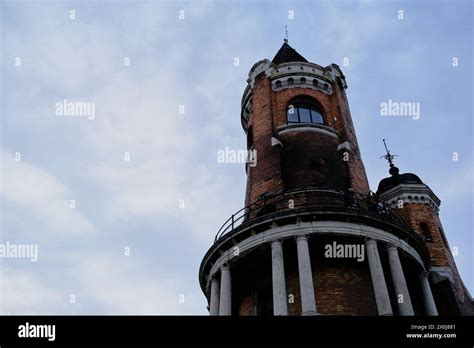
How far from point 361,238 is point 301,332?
975 centimetres

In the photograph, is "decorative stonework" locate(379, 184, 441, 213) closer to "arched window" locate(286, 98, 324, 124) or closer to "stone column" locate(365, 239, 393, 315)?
"arched window" locate(286, 98, 324, 124)

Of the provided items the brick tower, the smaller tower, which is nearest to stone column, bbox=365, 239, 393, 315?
the brick tower

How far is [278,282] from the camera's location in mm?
17859

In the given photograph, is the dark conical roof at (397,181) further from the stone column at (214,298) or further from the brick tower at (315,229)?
the stone column at (214,298)

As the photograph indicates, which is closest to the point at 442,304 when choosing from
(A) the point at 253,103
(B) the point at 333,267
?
(B) the point at 333,267

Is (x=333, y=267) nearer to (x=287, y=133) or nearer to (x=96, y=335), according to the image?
(x=287, y=133)

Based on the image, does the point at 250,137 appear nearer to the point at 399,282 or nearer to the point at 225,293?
the point at 225,293

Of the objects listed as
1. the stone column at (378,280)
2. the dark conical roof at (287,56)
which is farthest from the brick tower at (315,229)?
the dark conical roof at (287,56)

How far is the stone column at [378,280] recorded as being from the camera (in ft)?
56.2

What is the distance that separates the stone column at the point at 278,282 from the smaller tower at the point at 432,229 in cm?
931

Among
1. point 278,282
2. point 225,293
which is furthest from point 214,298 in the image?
point 278,282

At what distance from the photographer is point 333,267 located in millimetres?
19844

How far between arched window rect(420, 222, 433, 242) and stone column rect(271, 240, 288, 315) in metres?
11.8

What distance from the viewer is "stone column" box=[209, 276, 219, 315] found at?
20422 millimetres
